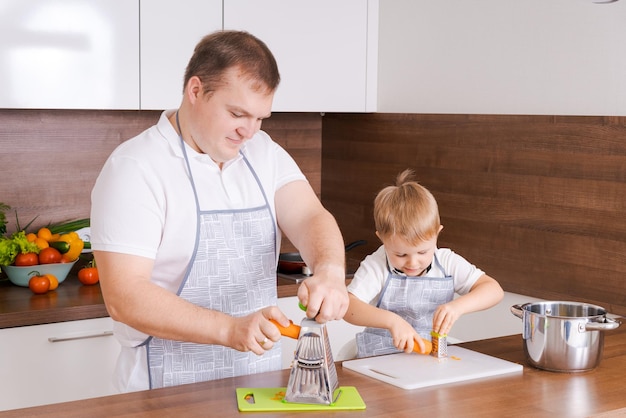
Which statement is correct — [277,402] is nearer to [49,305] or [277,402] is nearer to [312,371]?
[312,371]

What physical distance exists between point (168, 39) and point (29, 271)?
85 cm

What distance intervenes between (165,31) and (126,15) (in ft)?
0.44

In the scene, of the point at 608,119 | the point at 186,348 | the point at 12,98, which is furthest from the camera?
the point at 12,98

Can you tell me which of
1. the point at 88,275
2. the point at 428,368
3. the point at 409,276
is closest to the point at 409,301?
the point at 409,276

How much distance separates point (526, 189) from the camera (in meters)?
2.73

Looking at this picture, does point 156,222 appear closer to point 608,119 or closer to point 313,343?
point 313,343

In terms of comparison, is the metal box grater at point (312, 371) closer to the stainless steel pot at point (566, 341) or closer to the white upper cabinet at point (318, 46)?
the stainless steel pot at point (566, 341)

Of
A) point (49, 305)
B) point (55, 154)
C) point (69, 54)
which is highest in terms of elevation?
point (69, 54)

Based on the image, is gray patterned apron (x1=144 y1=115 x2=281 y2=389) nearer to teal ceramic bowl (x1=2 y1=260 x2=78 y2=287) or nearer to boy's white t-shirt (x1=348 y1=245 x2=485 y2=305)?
boy's white t-shirt (x1=348 y1=245 x2=485 y2=305)

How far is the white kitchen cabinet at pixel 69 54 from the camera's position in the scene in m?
2.65

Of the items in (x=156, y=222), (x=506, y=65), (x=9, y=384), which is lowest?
(x=9, y=384)

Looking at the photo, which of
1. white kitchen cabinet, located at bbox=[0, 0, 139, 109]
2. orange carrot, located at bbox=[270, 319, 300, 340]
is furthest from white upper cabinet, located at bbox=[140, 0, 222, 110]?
orange carrot, located at bbox=[270, 319, 300, 340]

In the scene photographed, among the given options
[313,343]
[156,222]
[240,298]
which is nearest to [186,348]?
[240,298]

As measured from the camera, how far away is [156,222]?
5.86ft
